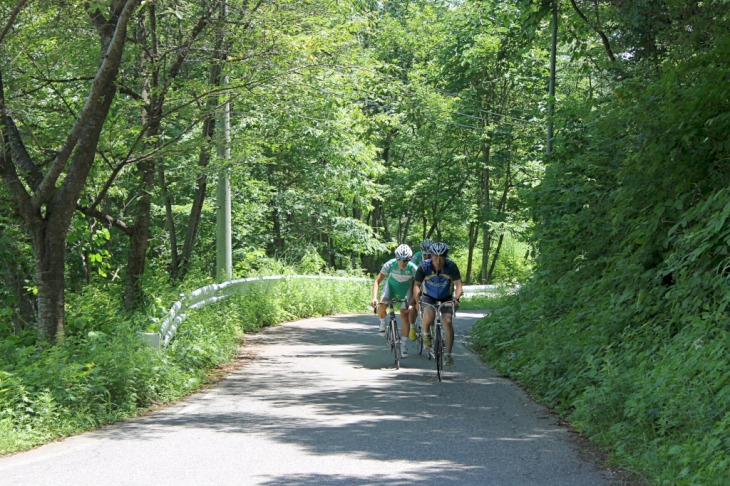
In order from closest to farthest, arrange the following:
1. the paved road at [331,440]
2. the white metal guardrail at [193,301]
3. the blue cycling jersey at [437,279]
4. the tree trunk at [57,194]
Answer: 1. the paved road at [331,440]
2. the tree trunk at [57,194]
3. the white metal guardrail at [193,301]
4. the blue cycling jersey at [437,279]

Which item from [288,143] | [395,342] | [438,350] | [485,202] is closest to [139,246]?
[288,143]

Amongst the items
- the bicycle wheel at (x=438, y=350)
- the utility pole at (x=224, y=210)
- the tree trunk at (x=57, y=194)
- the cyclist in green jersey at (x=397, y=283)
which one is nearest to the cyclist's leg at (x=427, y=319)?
the bicycle wheel at (x=438, y=350)

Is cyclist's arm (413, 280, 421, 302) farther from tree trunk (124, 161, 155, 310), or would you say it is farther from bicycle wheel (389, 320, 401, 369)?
tree trunk (124, 161, 155, 310)

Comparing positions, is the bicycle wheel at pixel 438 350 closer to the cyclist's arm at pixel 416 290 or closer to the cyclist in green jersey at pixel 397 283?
the cyclist's arm at pixel 416 290

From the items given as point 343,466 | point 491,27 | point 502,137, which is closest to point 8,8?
point 343,466

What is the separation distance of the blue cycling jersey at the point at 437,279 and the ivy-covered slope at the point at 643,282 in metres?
1.59

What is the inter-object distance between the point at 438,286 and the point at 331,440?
4.93m

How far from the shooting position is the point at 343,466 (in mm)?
6793

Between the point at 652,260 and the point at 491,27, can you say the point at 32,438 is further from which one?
the point at 491,27

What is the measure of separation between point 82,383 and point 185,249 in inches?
411

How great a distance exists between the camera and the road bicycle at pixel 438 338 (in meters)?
11.9

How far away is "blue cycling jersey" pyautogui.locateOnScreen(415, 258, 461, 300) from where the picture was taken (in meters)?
12.4

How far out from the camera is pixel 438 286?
12430 mm

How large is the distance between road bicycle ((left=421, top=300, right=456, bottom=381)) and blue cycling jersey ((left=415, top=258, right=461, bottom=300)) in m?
0.15
